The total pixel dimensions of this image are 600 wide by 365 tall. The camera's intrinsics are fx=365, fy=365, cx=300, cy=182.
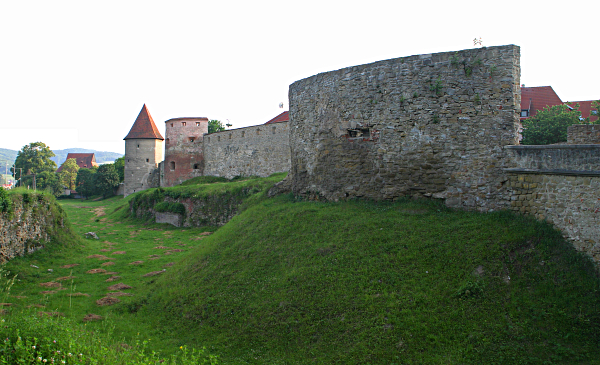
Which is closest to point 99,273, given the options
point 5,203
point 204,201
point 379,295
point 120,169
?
point 5,203

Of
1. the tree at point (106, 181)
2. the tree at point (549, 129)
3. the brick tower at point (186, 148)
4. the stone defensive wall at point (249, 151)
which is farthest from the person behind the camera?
the tree at point (106, 181)

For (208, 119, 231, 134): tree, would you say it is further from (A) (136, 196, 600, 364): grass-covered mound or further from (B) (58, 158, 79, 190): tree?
(A) (136, 196, 600, 364): grass-covered mound

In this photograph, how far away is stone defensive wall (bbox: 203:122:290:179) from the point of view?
25.9 meters

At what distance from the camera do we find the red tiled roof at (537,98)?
91.4 feet

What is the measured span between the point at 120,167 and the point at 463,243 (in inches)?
2501

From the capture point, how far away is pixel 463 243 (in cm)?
747

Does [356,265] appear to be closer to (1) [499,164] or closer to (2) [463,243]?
(2) [463,243]

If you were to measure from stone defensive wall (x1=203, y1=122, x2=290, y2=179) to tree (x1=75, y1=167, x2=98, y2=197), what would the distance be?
34196 millimetres

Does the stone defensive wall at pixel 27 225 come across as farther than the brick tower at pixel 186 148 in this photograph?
No

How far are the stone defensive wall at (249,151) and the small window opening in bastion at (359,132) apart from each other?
47.6ft

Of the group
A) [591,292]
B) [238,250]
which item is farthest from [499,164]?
[238,250]

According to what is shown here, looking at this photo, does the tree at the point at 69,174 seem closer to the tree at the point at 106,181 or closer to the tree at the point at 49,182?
the tree at the point at 49,182

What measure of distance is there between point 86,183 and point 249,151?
140ft

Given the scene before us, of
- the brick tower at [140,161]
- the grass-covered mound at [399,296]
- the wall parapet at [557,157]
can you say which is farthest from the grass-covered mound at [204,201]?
the brick tower at [140,161]
